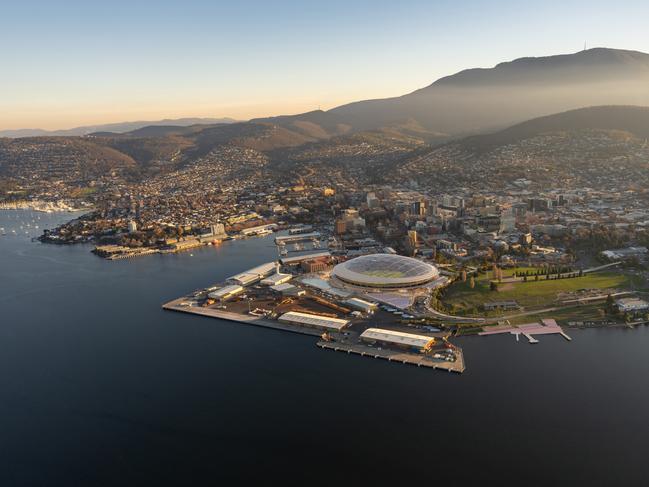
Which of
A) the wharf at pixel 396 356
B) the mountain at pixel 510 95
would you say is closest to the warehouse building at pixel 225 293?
the wharf at pixel 396 356

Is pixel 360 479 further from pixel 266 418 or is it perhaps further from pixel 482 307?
pixel 482 307

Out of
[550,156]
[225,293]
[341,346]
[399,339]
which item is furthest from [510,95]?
[341,346]

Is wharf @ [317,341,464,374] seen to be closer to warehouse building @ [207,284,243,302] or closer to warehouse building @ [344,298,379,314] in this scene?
warehouse building @ [344,298,379,314]

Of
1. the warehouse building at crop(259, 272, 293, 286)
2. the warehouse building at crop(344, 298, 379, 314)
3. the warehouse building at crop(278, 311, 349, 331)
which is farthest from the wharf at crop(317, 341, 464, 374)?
the warehouse building at crop(259, 272, 293, 286)

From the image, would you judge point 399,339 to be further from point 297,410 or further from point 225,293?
point 225,293

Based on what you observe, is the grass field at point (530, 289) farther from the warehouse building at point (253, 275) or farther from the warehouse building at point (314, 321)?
the warehouse building at point (253, 275)
